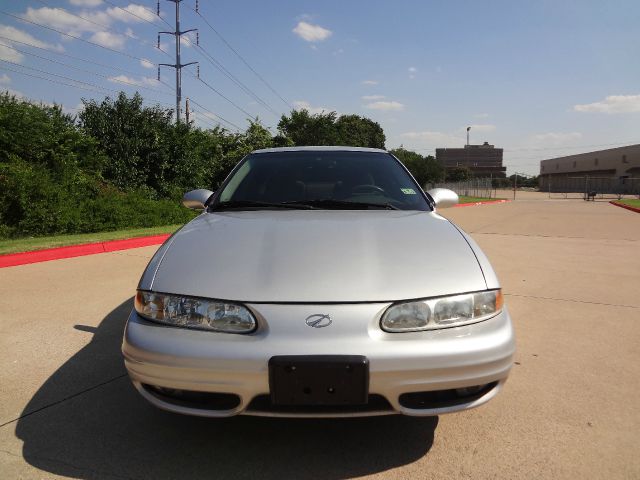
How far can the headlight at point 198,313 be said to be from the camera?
6.56 ft

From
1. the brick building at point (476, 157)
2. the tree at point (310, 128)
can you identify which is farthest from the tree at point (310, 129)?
the brick building at point (476, 157)

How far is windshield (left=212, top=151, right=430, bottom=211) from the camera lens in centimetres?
316

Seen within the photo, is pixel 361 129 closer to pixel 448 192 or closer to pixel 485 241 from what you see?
pixel 485 241

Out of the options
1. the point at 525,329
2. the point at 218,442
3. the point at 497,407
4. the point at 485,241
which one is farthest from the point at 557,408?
the point at 485,241

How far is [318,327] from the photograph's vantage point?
75.5 inches

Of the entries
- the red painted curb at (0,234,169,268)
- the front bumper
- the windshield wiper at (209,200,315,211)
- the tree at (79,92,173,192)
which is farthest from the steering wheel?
the tree at (79,92,173,192)

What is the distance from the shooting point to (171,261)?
2.31m

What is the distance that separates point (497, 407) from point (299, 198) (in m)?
1.70

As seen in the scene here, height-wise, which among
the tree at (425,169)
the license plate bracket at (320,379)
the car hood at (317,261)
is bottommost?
the license plate bracket at (320,379)

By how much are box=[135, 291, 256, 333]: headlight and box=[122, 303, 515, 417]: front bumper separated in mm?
38

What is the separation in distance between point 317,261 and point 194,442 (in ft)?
3.40

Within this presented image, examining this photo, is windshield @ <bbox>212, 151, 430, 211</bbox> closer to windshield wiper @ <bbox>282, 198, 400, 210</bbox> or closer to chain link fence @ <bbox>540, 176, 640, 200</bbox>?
windshield wiper @ <bbox>282, 198, 400, 210</bbox>

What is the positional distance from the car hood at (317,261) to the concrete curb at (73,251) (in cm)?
541

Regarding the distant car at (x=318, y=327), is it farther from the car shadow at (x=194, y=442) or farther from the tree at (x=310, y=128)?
the tree at (x=310, y=128)
